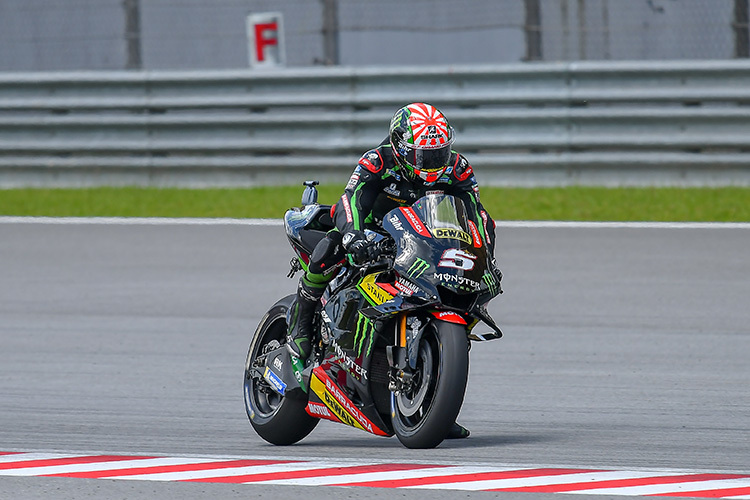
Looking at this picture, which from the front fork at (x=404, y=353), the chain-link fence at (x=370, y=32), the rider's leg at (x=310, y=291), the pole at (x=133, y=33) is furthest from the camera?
the pole at (x=133, y=33)

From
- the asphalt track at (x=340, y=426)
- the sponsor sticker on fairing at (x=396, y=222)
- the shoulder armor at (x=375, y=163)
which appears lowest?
the asphalt track at (x=340, y=426)

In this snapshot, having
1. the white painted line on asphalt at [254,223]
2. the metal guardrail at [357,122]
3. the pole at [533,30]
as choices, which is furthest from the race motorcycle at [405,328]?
the pole at [533,30]

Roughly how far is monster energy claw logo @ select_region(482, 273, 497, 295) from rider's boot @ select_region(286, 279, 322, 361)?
3.30 ft

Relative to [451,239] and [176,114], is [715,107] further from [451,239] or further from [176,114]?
[451,239]

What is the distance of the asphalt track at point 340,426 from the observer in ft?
20.7

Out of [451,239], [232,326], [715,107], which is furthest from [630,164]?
[451,239]

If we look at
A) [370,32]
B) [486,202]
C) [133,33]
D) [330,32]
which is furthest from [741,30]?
[133,33]

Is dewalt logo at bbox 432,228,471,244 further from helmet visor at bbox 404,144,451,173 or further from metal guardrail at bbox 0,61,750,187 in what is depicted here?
metal guardrail at bbox 0,61,750,187

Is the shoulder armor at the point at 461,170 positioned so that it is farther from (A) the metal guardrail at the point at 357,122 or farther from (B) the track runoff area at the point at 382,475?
(A) the metal guardrail at the point at 357,122

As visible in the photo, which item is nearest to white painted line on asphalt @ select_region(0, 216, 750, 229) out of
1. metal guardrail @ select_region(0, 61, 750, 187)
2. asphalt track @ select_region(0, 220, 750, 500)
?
asphalt track @ select_region(0, 220, 750, 500)

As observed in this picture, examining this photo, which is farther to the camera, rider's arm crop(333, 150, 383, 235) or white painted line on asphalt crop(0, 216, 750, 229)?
white painted line on asphalt crop(0, 216, 750, 229)

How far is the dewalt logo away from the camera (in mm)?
5785

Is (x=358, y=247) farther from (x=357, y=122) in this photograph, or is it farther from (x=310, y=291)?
(x=357, y=122)

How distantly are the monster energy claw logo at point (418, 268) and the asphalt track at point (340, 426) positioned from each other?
28.6 inches
